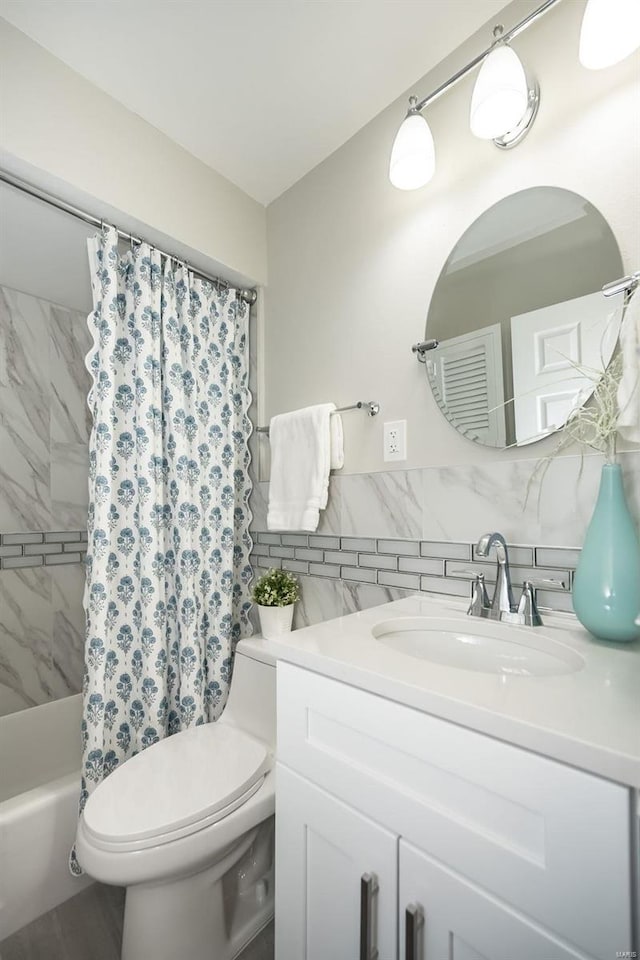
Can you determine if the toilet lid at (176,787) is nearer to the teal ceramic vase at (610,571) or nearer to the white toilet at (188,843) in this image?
the white toilet at (188,843)

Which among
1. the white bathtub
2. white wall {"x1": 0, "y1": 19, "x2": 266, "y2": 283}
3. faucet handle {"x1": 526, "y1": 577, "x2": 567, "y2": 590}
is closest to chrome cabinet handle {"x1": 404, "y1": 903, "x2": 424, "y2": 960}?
faucet handle {"x1": 526, "y1": 577, "x2": 567, "y2": 590}

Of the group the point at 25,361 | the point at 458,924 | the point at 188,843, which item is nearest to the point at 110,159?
the point at 25,361

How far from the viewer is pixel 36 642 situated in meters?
2.02

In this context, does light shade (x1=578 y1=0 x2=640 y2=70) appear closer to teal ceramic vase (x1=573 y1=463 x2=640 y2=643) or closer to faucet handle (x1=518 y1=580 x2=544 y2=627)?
A: teal ceramic vase (x1=573 y1=463 x2=640 y2=643)

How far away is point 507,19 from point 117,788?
7.44 feet

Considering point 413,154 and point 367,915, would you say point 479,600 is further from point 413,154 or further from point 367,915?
point 413,154

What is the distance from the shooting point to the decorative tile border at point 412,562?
1.06 meters

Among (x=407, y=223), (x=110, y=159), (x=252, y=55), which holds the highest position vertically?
(x=252, y=55)

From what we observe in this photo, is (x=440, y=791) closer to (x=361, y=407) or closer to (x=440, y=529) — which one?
(x=440, y=529)

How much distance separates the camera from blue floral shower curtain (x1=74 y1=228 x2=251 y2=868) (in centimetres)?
142

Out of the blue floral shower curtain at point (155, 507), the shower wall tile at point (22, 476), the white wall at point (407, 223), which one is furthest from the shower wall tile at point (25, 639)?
the white wall at point (407, 223)

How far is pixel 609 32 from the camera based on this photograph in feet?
2.99

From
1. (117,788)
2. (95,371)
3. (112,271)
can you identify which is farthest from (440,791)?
(112,271)

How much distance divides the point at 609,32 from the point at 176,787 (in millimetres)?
1977
